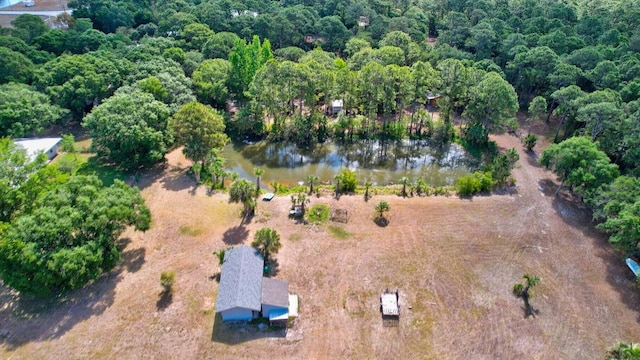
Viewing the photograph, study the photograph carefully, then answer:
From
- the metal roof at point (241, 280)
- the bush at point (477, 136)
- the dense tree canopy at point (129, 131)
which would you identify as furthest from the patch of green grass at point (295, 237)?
the bush at point (477, 136)

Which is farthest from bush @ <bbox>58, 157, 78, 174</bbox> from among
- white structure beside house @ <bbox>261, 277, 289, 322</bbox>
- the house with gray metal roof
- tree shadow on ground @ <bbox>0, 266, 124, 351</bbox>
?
white structure beside house @ <bbox>261, 277, 289, 322</bbox>

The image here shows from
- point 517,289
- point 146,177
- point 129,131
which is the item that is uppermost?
point 129,131

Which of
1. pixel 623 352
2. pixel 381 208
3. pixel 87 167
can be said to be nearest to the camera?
pixel 623 352

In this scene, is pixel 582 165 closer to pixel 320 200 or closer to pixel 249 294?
pixel 320 200

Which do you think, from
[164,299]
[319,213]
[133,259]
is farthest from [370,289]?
[133,259]

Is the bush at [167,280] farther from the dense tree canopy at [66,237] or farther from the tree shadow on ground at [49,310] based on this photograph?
the dense tree canopy at [66,237]

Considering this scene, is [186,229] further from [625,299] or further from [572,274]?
[625,299]

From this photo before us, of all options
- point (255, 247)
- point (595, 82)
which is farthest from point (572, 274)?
point (595, 82)
